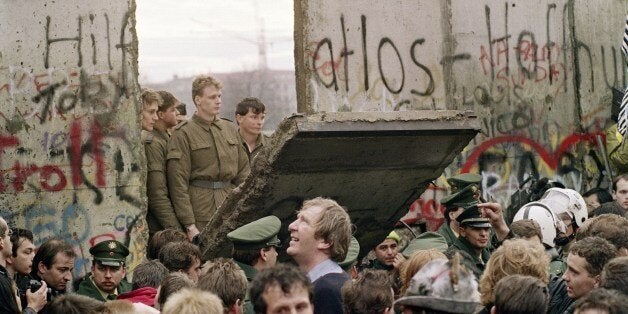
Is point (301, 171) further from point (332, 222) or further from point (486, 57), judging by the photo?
point (486, 57)

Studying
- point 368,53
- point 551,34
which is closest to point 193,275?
point 368,53

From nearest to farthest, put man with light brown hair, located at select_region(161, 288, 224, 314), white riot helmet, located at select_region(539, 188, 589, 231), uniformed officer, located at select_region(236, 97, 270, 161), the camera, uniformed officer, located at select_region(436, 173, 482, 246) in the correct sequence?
man with light brown hair, located at select_region(161, 288, 224, 314), the camera, uniformed officer, located at select_region(436, 173, 482, 246), white riot helmet, located at select_region(539, 188, 589, 231), uniformed officer, located at select_region(236, 97, 270, 161)

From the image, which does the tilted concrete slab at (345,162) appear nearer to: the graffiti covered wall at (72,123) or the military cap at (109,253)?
the military cap at (109,253)

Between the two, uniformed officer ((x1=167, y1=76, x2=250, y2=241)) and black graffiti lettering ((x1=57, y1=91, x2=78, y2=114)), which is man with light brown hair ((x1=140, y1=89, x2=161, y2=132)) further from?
black graffiti lettering ((x1=57, y1=91, x2=78, y2=114))

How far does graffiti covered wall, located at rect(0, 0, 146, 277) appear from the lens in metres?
12.1

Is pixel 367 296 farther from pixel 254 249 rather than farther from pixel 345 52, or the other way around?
pixel 345 52

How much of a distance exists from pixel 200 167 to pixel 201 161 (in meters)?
0.06

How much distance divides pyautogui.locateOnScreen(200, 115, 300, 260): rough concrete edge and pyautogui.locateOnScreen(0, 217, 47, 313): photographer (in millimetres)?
1519

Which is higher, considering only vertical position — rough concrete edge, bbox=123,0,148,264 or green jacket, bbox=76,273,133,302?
rough concrete edge, bbox=123,0,148,264

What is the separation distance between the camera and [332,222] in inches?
297

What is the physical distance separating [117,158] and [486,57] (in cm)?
Answer: 491

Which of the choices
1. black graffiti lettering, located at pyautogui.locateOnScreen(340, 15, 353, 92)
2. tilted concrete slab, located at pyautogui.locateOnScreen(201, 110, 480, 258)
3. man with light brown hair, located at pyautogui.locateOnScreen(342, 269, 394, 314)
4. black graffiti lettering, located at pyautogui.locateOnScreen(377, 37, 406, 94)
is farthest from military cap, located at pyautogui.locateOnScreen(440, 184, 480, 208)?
man with light brown hair, located at pyautogui.locateOnScreen(342, 269, 394, 314)

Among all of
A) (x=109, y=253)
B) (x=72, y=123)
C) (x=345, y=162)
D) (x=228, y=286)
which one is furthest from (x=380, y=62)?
(x=228, y=286)

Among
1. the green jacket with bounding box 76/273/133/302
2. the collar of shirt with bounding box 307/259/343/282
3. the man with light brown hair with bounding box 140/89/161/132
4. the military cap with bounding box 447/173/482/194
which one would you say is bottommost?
the green jacket with bounding box 76/273/133/302
